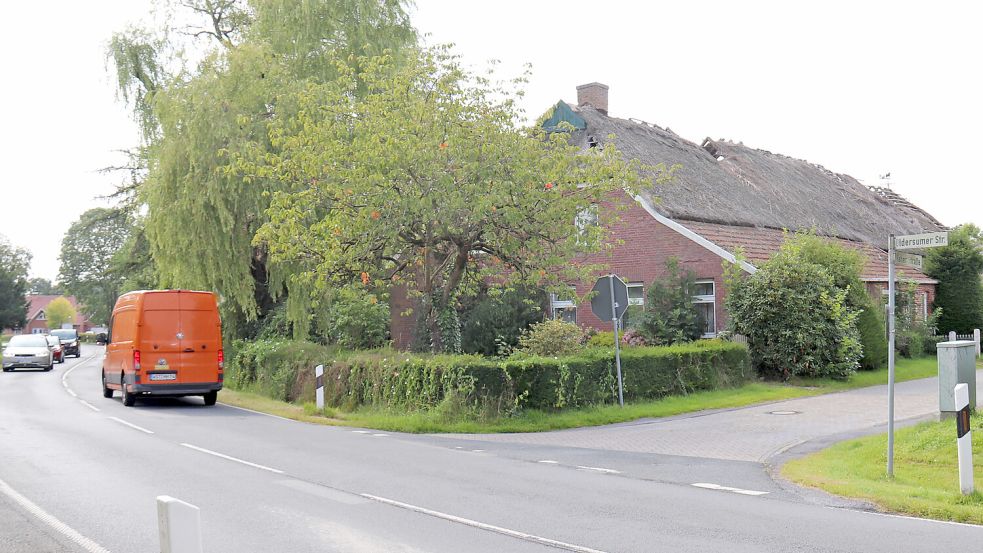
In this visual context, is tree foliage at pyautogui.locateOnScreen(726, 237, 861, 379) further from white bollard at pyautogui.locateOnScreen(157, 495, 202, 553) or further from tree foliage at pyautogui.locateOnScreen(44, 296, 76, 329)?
tree foliage at pyautogui.locateOnScreen(44, 296, 76, 329)

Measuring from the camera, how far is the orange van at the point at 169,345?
18797 mm

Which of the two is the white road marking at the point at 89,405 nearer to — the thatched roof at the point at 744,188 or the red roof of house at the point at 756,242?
the thatched roof at the point at 744,188

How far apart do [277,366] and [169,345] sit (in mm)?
3461

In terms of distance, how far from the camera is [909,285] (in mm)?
28906

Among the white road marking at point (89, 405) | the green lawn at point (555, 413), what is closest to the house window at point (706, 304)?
the green lawn at point (555, 413)

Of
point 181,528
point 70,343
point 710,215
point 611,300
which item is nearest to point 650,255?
point 710,215

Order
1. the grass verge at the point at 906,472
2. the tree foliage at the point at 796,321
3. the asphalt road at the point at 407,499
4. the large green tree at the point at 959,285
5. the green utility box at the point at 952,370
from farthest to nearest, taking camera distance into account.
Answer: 1. the large green tree at the point at 959,285
2. the tree foliage at the point at 796,321
3. the green utility box at the point at 952,370
4. the grass verge at the point at 906,472
5. the asphalt road at the point at 407,499

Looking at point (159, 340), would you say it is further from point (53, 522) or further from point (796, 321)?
point (796, 321)

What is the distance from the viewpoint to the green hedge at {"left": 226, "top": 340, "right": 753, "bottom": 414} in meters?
15.8

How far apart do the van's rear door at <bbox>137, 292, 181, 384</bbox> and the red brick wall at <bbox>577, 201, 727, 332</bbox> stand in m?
11.5

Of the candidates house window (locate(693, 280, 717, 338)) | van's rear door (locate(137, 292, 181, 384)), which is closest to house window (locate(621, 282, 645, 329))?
house window (locate(693, 280, 717, 338))

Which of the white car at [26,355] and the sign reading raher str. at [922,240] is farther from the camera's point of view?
the white car at [26,355]

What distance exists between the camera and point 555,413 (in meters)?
16.0

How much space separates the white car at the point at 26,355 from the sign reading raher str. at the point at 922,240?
3678 centimetres
